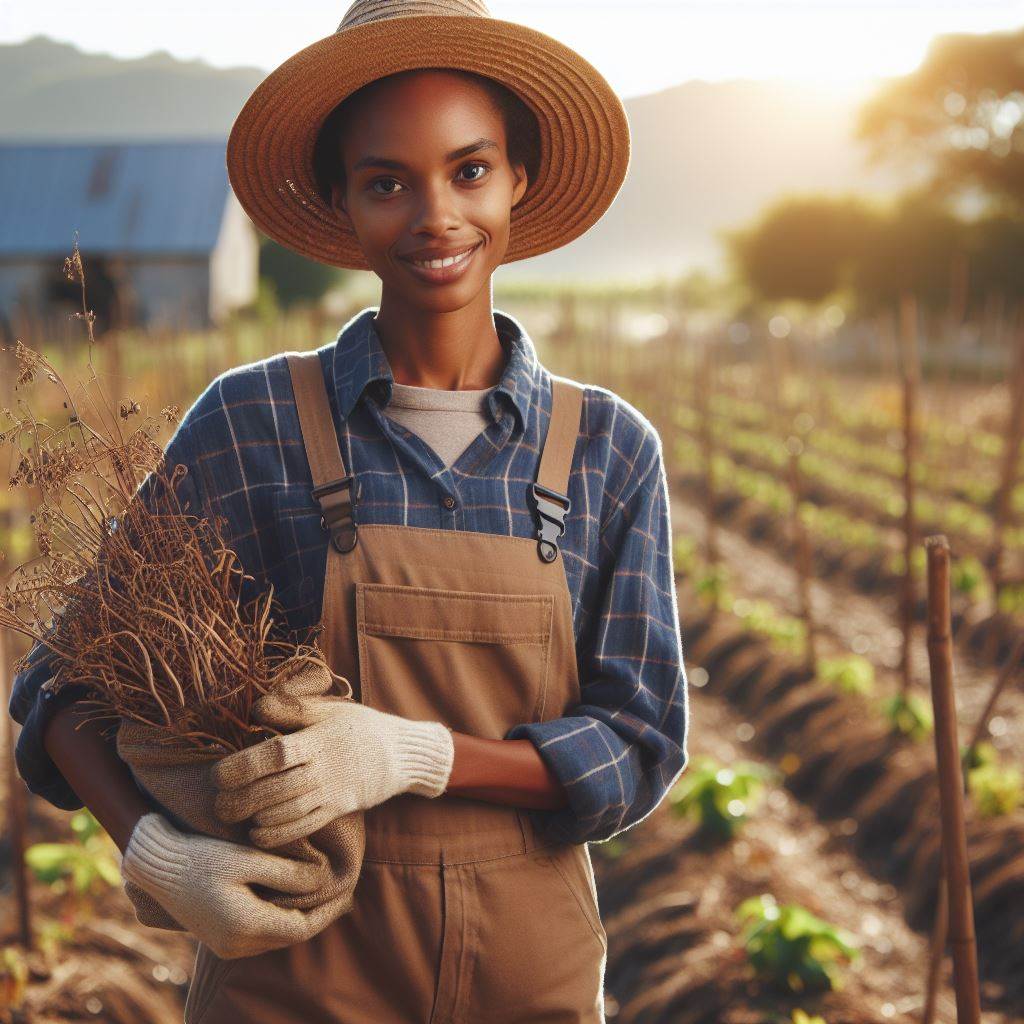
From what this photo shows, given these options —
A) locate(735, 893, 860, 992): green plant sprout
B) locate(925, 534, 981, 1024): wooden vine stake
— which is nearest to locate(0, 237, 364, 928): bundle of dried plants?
locate(925, 534, 981, 1024): wooden vine stake

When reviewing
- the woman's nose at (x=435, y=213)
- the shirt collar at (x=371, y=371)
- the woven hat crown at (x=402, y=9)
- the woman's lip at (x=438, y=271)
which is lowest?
the shirt collar at (x=371, y=371)

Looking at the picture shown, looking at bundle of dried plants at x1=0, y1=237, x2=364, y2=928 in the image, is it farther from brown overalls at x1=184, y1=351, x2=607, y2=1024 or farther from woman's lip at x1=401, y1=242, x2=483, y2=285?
woman's lip at x1=401, y1=242, x2=483, y2=285

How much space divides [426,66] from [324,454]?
0.49m

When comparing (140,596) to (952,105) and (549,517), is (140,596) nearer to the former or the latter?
(549,517)

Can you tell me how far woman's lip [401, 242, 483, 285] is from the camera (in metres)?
1.50

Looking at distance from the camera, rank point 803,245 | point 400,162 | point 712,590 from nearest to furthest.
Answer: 1. point 400,162
2. point 712,590
3. point 803,245

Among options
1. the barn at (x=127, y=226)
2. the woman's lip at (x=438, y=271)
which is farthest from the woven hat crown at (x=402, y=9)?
the barn at (x=127, y=226)

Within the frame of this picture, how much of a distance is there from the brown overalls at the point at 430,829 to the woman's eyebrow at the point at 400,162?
291mm

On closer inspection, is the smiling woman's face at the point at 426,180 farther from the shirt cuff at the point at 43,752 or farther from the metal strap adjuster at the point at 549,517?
the shirt cuff at the point at 43,752

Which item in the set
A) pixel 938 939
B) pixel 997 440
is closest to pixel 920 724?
pixel 938 939

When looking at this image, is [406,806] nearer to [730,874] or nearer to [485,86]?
[485,86]

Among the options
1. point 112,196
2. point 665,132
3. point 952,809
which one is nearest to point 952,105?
point 112,196

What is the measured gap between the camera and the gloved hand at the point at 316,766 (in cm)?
124

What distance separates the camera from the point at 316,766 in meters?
1.25
